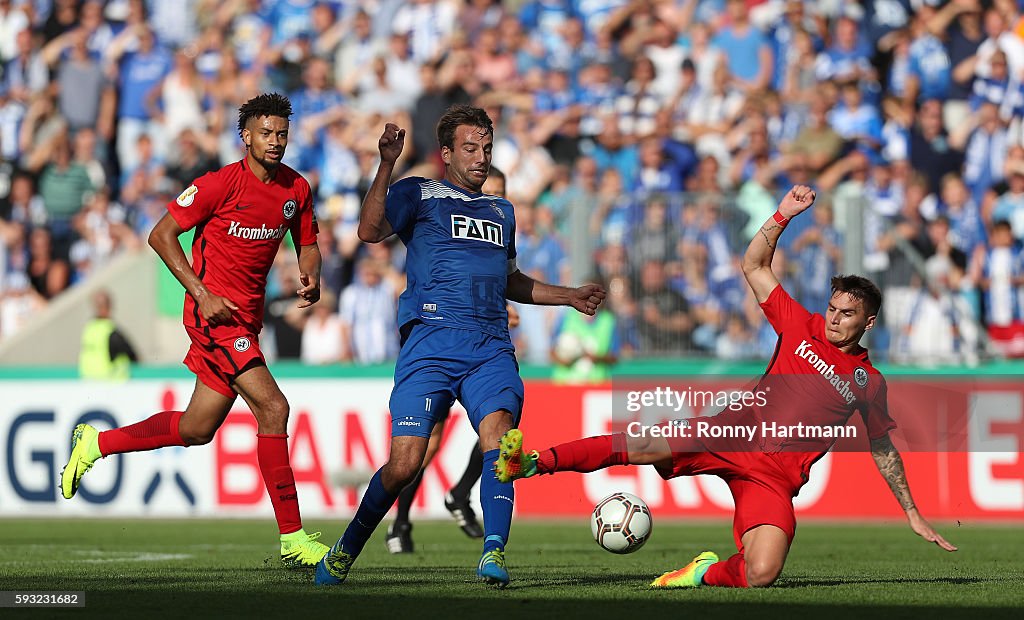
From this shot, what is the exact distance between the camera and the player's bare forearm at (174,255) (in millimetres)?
9156

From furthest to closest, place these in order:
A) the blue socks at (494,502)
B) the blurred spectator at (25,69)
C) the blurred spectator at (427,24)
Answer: the blurred spectator at (25,69)
the blurred spectator at (427,24)
the blue socks at (494,502)

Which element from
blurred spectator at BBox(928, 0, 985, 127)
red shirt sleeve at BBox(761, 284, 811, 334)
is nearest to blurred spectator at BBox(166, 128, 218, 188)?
blurred spectator at BBox(928, 0, 985, 127)

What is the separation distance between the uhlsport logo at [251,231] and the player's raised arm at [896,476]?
362cm

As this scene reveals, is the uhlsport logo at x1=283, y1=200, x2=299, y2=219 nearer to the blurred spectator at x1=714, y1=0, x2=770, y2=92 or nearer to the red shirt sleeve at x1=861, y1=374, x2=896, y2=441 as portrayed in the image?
the red shirt sleeve at x1=861, y1=374, x2=896, y2=441

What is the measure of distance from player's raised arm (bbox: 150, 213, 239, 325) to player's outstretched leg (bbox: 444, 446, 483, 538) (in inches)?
113

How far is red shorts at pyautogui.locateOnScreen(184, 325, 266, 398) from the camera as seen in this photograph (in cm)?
941

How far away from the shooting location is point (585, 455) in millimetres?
8086

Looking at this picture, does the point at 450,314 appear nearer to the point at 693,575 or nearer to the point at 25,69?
the point at 693,575

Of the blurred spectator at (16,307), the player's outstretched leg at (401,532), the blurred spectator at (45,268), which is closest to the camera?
the player's outstretched leg at (401,532)

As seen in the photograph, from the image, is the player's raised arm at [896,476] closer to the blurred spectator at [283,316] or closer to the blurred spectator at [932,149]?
the blurred spectator at [932,149]

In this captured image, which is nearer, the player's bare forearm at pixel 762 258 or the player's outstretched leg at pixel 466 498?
the player's bare forearm at pixel 762 258

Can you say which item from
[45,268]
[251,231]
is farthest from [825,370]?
[45,268]

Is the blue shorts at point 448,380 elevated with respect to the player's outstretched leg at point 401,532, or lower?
elevated

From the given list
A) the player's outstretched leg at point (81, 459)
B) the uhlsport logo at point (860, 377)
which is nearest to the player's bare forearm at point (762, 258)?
the uhlsport logo at point (860, 377)
